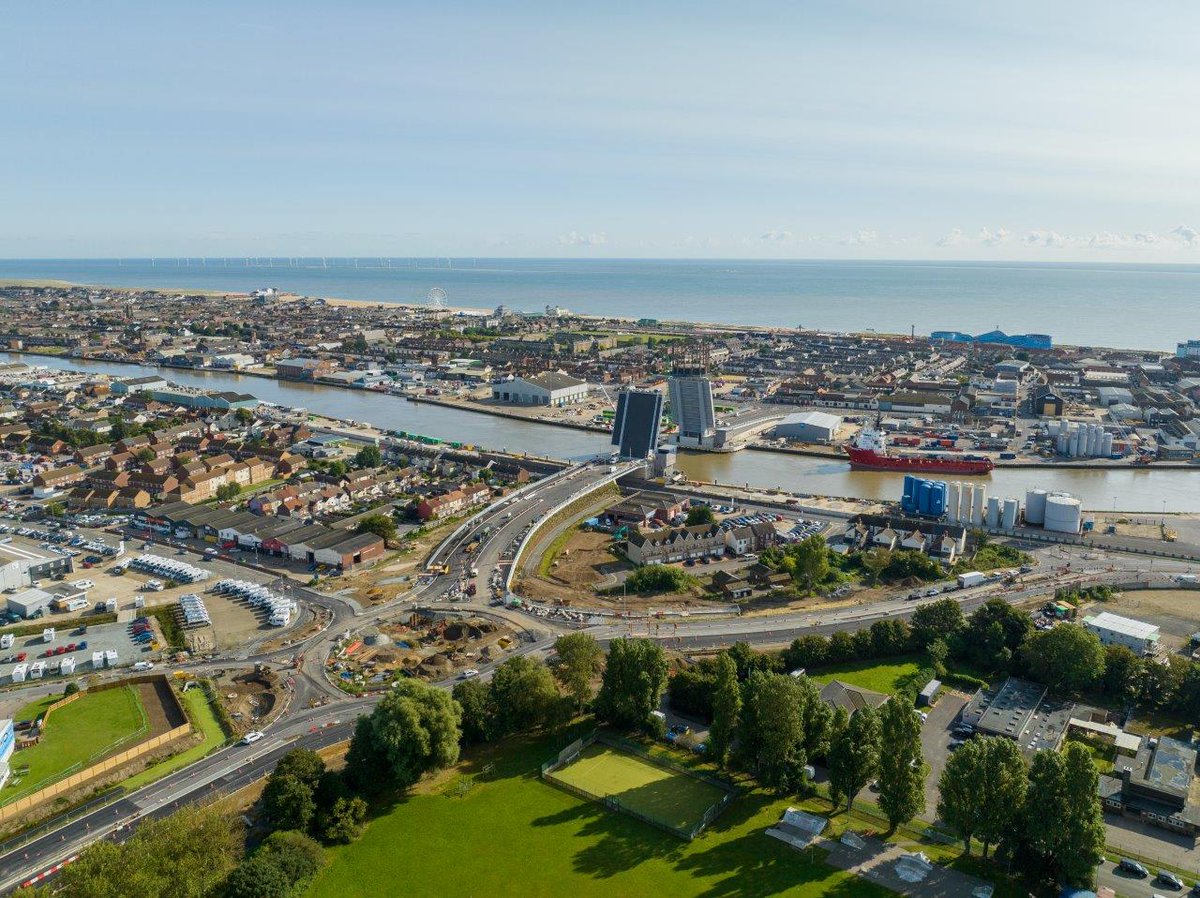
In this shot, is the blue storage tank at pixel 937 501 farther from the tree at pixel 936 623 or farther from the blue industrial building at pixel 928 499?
the tree at pixel 936 623

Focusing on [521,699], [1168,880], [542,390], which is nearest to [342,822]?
[521,699]

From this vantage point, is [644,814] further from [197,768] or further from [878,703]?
[197,768]

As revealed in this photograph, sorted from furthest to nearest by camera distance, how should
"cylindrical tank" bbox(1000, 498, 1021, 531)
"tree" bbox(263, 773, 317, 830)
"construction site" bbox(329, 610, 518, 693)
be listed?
"cylindrical tank" bbox(1000, 498, 1021, 531) → "construction site" bbox(329, 610, 518, 693) → "tree" bbox(263, 773, 317, 830)

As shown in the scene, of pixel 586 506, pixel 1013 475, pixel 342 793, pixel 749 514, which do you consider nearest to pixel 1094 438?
pixel 1013 475

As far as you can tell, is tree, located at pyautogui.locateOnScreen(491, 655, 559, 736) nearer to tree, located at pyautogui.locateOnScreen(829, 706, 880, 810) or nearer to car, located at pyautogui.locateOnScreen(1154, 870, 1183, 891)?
tree, located at pyautogui.locateOnScreen(829, 706, 880, 810)

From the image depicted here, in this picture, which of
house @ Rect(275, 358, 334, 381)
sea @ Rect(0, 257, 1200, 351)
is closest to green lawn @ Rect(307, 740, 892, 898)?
house @ Rect(275, 358, 334, 381)

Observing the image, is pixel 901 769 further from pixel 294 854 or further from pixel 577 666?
pixel 294 854
